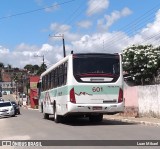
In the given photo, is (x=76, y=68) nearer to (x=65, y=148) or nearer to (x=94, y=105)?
(x=94, y=105)

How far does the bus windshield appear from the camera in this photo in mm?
21625

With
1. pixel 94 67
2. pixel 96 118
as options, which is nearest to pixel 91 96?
pixel 94 67

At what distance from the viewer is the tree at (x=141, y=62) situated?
53.1 meters

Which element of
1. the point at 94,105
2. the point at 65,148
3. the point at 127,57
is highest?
the point at 127,57

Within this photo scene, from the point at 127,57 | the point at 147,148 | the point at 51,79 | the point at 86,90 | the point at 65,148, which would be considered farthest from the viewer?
the point at 127,57

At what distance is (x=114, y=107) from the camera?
2186 centimetres

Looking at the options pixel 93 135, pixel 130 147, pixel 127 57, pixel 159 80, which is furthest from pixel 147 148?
pixel 127 57

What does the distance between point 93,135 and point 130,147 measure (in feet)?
13.1

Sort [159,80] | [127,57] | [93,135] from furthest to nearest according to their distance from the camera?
[127,57], [159,80], [93,135]

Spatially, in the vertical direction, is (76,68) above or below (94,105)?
above

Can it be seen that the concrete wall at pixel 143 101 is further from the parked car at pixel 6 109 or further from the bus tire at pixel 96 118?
the parked car at pixel 6 109

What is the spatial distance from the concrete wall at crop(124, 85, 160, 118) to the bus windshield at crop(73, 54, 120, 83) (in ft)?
18.8

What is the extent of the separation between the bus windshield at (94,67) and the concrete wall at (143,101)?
573 centimetres

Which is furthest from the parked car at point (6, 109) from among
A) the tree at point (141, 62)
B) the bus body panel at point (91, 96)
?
the bus body panel at point (91, 96)
